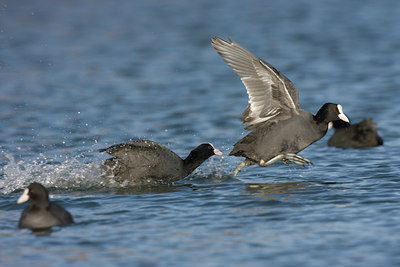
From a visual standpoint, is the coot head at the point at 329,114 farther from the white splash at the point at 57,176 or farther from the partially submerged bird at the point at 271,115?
the white splash at the point at 57,176

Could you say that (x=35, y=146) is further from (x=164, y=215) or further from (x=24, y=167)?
(x=164, y=215)

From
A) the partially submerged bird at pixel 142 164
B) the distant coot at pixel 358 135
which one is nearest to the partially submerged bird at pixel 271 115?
the partially submerged bird at pixel 142 164

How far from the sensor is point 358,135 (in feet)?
30.0

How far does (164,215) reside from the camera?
6.46 metres

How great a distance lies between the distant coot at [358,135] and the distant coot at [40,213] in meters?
4.25

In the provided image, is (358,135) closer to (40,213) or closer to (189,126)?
(189,126)

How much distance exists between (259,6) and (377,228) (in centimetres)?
1815

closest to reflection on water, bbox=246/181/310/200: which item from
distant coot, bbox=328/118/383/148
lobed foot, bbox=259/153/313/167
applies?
lobed foot, bbox=259/153/313/167

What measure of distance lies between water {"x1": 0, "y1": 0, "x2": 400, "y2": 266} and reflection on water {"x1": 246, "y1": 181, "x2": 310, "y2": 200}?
30mm

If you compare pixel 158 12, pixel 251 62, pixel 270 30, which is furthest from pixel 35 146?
pixel 158 12

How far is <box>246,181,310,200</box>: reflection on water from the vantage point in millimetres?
7082

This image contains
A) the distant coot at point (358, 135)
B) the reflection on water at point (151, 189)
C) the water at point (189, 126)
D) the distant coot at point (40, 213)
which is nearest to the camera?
the water at point (189, 126)

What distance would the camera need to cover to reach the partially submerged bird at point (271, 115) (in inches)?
298

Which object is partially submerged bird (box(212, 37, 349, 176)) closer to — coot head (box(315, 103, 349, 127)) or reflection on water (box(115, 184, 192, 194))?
coot head (box(315, 103, 349, 127))
